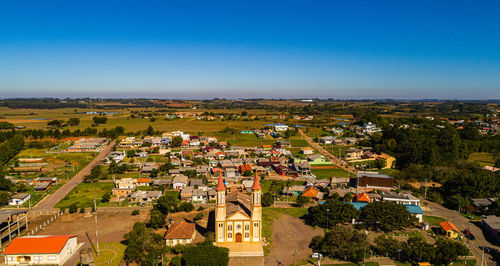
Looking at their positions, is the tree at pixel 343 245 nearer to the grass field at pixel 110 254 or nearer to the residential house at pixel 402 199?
the residential house at pixel 402 199

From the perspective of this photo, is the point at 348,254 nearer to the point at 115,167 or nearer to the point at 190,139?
the point at 115,167

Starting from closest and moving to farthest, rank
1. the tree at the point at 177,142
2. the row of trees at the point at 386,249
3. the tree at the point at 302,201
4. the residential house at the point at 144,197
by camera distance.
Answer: the row of trees at the point at 386,249, the tree at the point at 302,201, the residential house at the point at 144,197, the tree at the point at 177,142

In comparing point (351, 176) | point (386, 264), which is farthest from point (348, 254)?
point (351, 176)

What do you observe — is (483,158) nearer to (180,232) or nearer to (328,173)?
(328,173)

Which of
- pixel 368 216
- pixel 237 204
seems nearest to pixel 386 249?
pixel 368 216

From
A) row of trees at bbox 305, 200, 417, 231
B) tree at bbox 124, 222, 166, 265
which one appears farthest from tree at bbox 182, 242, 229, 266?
row of trees at bbox 305, 200, 417, 231

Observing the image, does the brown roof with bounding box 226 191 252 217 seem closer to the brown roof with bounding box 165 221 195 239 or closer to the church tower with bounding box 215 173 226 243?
the church tower with bounding box 215 173 226 243

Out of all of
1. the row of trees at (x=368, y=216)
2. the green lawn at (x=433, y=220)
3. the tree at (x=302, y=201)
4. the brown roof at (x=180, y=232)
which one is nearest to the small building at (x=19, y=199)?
the brown roof at (x=180, y=232)
